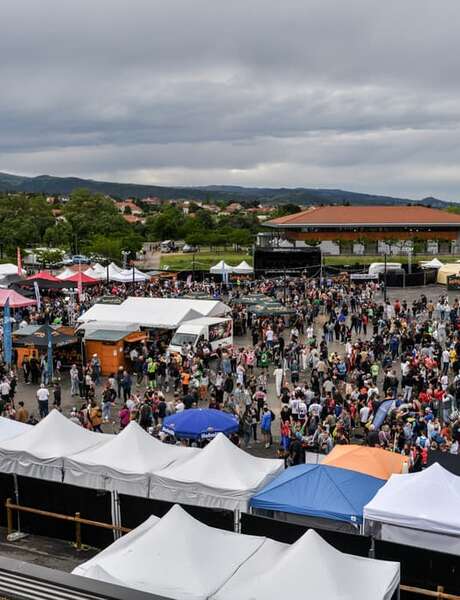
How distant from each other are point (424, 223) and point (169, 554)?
73244mm

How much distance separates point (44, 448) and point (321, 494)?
508 cm

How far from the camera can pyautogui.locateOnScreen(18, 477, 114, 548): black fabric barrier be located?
37.7 feet

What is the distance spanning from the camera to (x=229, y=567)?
855cm

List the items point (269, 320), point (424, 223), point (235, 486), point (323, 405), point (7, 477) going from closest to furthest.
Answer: point (235, 486) → point (7, 477) → point (323, 405) → point (269, 320) → point (424, 223)

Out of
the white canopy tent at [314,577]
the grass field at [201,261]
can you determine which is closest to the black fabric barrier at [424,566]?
the white canopy tent at [314,577]

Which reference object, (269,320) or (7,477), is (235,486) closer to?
(7,477)

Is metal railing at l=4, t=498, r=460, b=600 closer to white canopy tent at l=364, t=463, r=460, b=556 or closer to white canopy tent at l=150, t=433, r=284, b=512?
white canopy tent at l=150, t=433, r=284, b=512

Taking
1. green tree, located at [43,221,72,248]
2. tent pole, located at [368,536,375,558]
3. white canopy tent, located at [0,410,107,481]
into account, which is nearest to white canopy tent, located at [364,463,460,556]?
tent pole, located at [368,536,375,558]

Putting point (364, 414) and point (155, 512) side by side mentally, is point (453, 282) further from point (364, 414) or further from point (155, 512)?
point (155, 512)

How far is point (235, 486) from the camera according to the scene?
11008 millimetres

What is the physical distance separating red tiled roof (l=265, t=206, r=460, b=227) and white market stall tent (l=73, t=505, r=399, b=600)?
7003cm

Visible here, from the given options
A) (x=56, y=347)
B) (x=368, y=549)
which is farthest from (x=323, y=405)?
(x=56, y=347)

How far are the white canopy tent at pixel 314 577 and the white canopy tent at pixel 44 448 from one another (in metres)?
5.11

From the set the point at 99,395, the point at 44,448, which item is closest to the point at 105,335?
the point at 99,395
